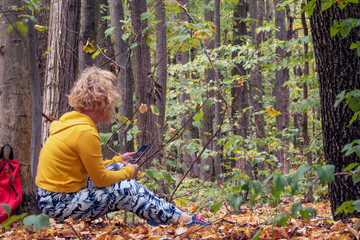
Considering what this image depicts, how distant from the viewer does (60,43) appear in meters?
5.64

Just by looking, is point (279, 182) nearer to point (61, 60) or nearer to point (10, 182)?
point (10, 182)

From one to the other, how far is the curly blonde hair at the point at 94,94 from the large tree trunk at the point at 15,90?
0.43 metres

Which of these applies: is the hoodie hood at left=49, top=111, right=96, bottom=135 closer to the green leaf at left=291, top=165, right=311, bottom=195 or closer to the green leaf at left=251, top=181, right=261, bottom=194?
the green leaf at left=251, top=181, right=261, bottom=194

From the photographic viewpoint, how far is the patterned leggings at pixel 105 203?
3.30 metres

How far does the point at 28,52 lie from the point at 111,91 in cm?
80

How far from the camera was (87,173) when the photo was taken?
11.1 feet

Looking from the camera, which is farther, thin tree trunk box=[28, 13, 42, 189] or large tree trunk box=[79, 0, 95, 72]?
large tree trunk box=[79, 0, 95, 72]

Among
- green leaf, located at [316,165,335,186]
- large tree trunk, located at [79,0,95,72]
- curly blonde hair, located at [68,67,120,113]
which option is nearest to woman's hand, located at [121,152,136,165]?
curly blonde hair, located at [68,67,120,113]

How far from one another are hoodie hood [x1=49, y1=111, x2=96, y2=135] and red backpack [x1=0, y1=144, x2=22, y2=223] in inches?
17.2

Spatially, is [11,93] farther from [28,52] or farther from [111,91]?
[111,91]

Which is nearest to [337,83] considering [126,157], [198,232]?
[198,232]

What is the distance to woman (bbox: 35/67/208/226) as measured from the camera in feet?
10.4

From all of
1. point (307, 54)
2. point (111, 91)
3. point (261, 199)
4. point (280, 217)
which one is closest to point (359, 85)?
point (307, 54)

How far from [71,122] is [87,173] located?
1.55 feet
